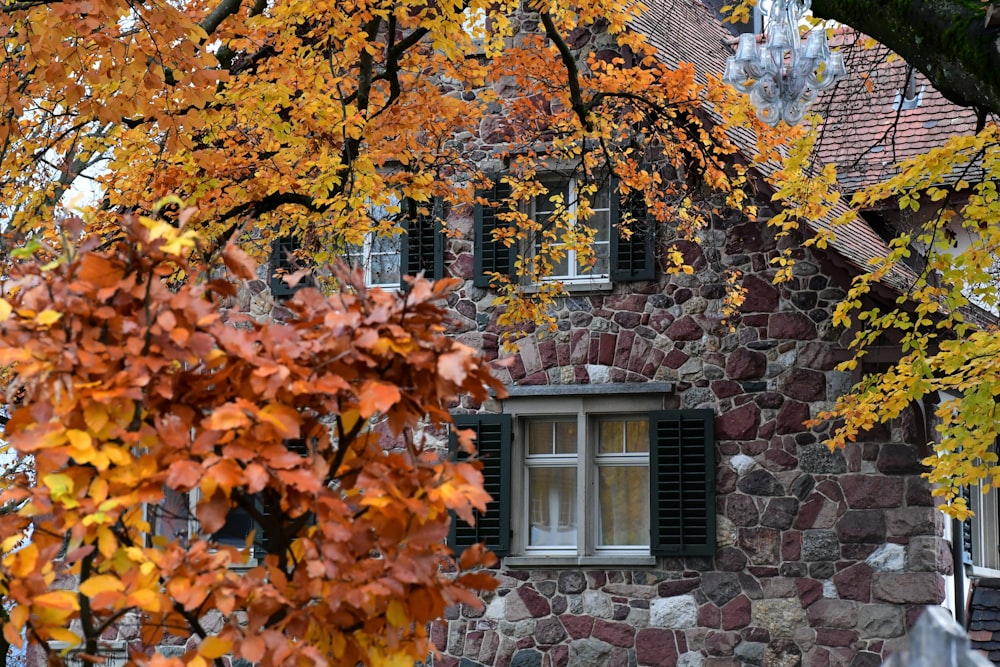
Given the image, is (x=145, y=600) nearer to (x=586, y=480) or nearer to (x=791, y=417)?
(x=791, y=417)

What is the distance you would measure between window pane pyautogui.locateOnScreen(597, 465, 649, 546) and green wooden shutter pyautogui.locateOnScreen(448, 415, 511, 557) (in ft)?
2.76

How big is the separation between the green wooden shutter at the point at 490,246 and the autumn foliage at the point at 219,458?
9.61 m

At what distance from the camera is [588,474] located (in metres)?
12.6

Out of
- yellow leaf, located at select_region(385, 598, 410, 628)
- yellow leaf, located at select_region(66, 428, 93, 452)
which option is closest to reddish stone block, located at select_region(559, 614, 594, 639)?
yellow leaf, located at select_region(385, 598, 410, 628)

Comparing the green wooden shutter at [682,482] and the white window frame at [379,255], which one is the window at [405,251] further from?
the green wooden shutter at [682,482]

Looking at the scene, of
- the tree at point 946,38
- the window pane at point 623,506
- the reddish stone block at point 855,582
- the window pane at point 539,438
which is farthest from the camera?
the window pane at point 539,438

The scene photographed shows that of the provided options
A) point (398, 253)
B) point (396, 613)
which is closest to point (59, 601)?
point (396, 613)

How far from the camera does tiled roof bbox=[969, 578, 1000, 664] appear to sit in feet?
39.7

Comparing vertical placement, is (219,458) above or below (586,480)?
below

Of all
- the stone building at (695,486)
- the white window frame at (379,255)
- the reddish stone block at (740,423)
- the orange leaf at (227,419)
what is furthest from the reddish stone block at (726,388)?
the orange leaf at (227,419)

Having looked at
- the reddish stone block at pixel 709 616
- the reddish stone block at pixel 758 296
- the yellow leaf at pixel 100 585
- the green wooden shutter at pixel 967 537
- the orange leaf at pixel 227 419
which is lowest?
the reddish stone block at pixel 709 616

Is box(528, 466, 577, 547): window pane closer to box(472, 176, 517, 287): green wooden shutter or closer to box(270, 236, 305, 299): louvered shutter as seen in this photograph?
box(472, 176, 517, 287): green wooden shutter

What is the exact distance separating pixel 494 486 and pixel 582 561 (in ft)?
A: 3.56

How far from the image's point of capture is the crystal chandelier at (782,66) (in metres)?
8.29
